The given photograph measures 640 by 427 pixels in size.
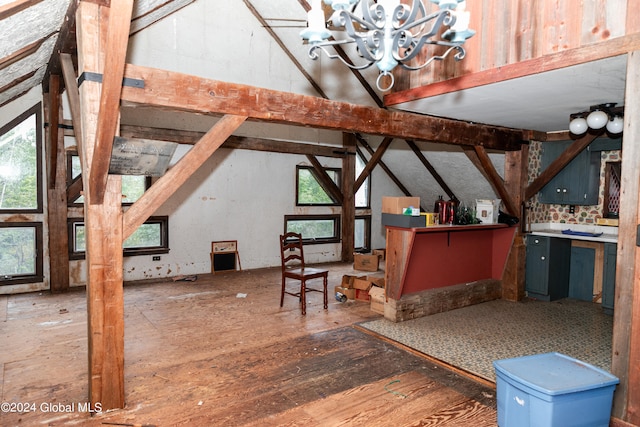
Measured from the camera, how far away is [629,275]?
8.27 ft

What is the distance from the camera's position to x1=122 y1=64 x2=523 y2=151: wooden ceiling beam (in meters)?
2.79

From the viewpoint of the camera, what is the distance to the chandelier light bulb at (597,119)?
3.93 meters

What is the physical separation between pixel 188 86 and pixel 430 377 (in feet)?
9.45

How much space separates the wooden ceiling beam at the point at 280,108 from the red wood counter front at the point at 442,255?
107 cm

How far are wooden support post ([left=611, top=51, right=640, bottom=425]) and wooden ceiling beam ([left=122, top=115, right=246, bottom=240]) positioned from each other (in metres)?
2.59

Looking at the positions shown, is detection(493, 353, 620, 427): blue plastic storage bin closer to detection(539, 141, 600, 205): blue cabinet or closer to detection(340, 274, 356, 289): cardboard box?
detection(340, 274, 356, 289): cardboard box

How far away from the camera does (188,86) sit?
2.90 metres

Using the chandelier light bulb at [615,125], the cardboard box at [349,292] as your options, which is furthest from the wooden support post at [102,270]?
the chandelier light bulb at [615,125]

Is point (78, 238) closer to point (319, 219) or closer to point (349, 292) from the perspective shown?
point (349, 292)

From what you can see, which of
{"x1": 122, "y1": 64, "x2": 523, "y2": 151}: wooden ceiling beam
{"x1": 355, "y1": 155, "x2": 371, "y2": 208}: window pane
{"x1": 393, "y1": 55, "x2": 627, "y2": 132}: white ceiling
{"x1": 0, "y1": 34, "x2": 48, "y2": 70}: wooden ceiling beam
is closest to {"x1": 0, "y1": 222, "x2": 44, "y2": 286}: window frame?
{"x1": 0, "y1": 34, "x2": 48, "y2": 70}: wooden ceiling beam

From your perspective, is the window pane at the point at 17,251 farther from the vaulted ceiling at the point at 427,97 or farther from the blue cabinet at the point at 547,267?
the blue cabinet at the point at 547,267

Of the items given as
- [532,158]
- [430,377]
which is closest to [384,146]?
[532,158]

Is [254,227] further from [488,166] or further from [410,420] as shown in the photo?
[410,420]

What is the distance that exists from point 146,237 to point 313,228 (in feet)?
10.3
